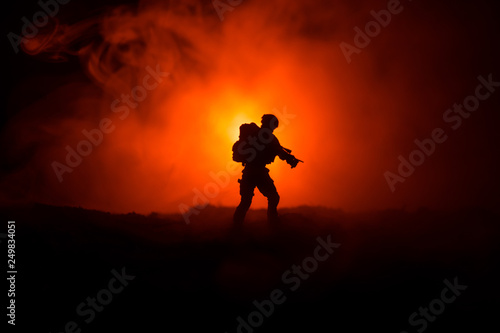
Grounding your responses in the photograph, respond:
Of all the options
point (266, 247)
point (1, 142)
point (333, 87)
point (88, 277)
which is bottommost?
point (266, 247)

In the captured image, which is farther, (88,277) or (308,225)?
(308,225)

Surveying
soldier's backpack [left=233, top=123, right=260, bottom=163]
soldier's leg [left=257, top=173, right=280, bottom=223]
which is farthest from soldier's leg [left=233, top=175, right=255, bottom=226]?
soldier's backpack [left=233, top=123, right=260, bottom=163]

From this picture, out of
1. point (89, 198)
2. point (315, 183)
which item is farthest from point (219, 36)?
point (89, 198)

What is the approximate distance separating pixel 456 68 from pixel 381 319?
1357 centimetres

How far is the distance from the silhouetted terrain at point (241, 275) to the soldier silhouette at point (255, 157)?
0.51 meters

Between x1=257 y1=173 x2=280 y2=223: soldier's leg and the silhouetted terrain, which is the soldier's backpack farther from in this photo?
the silhouetted terrain

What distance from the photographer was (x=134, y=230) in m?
8.45

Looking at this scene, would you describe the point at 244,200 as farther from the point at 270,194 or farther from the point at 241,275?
the point at 241,275

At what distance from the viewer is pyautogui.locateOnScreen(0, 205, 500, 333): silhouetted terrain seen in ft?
19.2

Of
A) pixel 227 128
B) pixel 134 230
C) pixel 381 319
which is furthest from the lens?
pixel 227 128

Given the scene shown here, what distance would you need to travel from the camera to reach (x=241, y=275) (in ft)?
21.5

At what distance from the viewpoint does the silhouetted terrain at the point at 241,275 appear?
5848 mm

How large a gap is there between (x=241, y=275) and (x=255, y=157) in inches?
104

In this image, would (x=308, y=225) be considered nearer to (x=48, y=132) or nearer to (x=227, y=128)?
(x=227, y=128)
